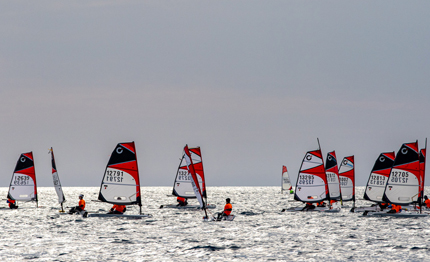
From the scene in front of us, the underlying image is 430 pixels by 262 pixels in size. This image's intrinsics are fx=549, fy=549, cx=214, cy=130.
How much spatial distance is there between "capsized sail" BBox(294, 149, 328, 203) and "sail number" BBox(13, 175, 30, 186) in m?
24.3

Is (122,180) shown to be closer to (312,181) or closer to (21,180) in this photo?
(21,180)

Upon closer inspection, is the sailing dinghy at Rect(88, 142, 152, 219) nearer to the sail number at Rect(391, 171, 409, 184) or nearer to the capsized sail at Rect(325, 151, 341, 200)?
the sail number at Rect(391, 171, 409, 184)

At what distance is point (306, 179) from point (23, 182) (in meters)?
25.6

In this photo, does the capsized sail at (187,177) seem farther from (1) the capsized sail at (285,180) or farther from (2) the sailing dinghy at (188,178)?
(1) the capsized sail at (285,180)

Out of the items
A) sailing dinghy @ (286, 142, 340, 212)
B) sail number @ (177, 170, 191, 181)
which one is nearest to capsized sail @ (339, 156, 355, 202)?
sailing dinghy @ (286, 142, 340, 212)

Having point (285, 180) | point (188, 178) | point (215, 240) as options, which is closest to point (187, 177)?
point (188, 178)

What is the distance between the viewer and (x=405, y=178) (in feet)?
133

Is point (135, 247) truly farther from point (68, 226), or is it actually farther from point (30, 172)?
point (30, 172)

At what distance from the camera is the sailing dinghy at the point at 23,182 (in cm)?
5009

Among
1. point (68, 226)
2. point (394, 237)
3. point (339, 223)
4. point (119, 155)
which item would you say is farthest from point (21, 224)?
point (394, 237)

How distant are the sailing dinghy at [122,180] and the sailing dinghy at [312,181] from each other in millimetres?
14764

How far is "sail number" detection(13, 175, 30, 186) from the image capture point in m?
50.1

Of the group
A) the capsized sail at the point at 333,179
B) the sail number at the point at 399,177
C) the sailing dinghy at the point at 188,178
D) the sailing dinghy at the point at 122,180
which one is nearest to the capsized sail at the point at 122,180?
the sailing dinghy at the point at 122,180

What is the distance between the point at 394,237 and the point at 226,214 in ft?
37.5
